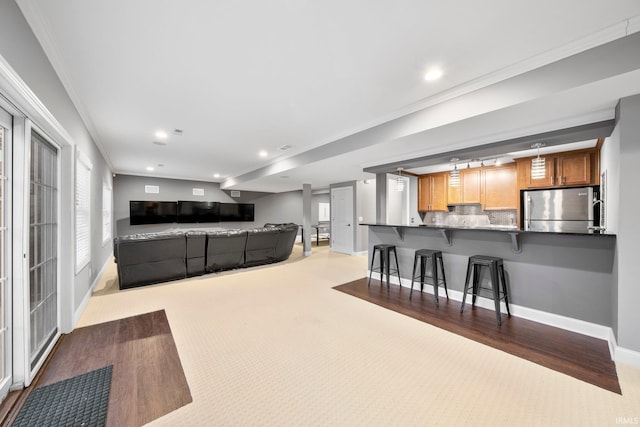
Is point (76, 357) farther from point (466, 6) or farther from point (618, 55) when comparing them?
point (618, 55)

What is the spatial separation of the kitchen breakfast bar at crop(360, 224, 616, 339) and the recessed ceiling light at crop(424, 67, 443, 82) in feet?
6.62

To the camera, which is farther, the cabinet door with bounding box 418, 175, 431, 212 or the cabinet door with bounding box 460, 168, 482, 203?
the cabinet door with bounding box 418, 175, 431, 212

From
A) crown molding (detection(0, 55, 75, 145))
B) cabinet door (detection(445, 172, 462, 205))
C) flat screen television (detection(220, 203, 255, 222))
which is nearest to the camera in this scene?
crown molding (detection(0, 55, 75, 145))

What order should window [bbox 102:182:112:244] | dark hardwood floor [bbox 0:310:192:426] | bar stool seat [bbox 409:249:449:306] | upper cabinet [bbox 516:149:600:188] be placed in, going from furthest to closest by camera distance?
window [bbox 102:182:112:244], upper cabinet [bbox 516:149:600:188], bar stool seat [bbox 409:249:449:306], dark hardwood floor [bbox 0:310:192:426]

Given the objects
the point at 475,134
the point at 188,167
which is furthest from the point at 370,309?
the point at 188,167

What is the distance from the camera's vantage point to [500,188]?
5090 mm

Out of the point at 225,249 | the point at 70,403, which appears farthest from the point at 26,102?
the point at 225,249

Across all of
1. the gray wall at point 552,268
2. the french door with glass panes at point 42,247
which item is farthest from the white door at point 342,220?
the french door with glass panes at point 42,247

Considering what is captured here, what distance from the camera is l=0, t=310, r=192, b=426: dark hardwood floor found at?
158 centimetres

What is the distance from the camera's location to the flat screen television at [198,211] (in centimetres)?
815

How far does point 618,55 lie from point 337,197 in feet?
20.1

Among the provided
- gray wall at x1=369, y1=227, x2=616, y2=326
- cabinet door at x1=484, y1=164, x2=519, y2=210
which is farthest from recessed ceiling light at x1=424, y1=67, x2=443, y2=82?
cabinet door at x1=484, y1=164, x2=519, y2=210

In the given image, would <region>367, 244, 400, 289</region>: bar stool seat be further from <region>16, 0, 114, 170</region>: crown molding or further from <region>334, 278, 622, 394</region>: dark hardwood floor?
<region>16, 0, 114, 170</region>: crown molding

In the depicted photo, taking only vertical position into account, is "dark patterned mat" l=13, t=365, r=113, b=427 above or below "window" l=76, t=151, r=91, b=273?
below
